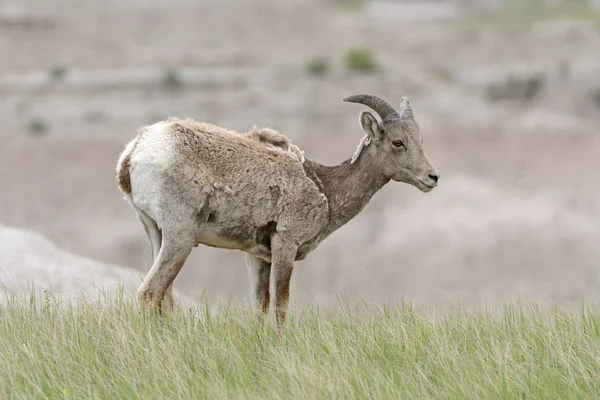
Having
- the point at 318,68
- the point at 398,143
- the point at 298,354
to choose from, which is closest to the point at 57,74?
the point at 318,68

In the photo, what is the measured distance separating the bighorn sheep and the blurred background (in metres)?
2.23

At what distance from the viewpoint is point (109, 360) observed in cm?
876

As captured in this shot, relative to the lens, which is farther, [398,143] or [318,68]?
[318,68]

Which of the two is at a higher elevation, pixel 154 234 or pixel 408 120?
pixel 408 120

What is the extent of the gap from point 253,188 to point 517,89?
3158 cm

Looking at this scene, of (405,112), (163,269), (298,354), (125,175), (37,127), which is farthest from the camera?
(37,127)

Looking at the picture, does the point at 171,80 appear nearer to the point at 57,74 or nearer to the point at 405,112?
the point at 57,74

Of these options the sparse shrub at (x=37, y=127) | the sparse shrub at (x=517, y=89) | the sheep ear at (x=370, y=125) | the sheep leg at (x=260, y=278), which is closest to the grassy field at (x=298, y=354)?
the sheep leg at (x=260, y=278)

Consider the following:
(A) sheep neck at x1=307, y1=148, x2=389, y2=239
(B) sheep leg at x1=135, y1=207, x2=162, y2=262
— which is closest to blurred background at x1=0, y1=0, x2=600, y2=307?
(B) sheep leg at x1=135, y1=207, x2=162, y2=262

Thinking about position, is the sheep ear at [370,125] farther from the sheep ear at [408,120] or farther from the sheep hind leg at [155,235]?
the sheep hind leg at [155,235]

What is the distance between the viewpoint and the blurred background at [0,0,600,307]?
82.3 ft

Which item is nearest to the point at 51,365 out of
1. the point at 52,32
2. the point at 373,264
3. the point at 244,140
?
the point at 244,140

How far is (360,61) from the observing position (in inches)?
1571

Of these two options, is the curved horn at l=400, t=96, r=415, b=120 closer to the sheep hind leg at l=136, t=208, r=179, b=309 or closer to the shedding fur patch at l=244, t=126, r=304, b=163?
the shedding fur patch at l=244, t=126, r=304, b=163
